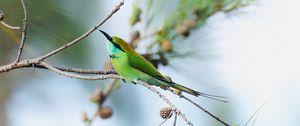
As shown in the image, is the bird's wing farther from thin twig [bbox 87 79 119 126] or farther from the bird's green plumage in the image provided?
thin twig [bbox 87 79 119 126]

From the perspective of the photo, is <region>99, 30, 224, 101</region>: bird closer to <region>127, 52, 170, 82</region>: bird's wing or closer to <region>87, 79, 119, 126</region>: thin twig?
<region>127, 52, 170, 82</region>: bird's wing

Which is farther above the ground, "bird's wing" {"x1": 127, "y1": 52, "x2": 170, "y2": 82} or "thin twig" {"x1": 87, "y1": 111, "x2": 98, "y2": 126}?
"bird's wing" {"x1": 127, "y1": 52, "x2": 170, "y2": 82}

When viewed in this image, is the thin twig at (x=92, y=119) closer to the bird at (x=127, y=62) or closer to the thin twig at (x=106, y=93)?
the thin twig at (x=106, y=93)

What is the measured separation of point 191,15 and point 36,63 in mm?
419

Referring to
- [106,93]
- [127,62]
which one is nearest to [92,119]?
[106,93]

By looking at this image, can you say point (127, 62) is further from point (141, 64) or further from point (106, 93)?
point (106, 93)

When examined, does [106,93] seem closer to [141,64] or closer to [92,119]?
[92,119]

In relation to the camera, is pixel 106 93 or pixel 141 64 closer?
pixel 141 64

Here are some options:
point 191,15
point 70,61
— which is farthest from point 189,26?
point 70,61

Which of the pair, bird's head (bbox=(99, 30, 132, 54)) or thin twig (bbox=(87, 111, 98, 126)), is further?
thin twig (bbox=(87, 111, 98, 126))

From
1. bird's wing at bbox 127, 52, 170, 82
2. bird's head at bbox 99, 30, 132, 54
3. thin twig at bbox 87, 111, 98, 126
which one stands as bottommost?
thin twig at bbox 87, 111, 98, 126

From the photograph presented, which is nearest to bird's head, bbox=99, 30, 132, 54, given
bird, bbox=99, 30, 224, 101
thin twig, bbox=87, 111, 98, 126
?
bird, bbox=99, 30, 224, 101

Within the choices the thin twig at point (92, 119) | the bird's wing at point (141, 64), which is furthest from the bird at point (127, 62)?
the thin twig at point (92, 119)

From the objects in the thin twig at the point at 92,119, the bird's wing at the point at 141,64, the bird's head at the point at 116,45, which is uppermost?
the bird's head at the point at 116,45
